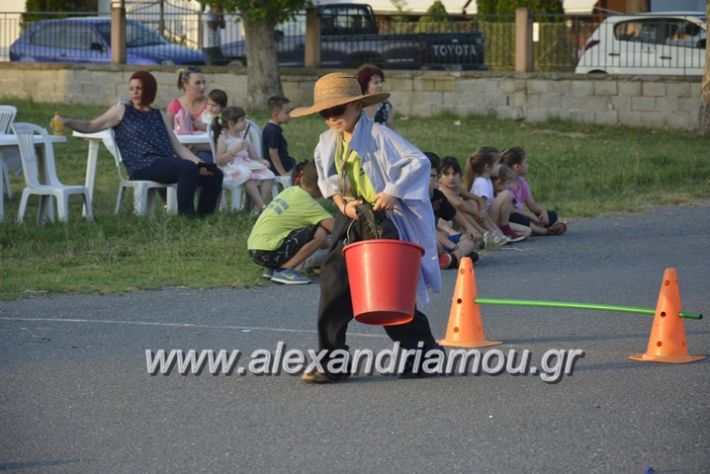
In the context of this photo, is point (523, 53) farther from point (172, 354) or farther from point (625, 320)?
point (172, 354)

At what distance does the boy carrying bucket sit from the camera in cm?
685

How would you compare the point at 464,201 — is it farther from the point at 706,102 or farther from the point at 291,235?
the point at 706,102

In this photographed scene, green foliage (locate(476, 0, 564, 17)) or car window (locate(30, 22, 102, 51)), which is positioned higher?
green foliage (locate(476, 0, 564, 17))

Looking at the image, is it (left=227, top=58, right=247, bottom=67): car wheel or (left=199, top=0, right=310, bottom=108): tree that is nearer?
(left=199, top=0, right=310, bottom=108): tree

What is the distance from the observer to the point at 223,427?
20.1 feet

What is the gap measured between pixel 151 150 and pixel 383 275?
6.81 metres

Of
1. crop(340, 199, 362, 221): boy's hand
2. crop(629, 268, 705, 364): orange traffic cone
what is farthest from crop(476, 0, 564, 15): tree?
crop(340, 199, 362, 221): boy's hand

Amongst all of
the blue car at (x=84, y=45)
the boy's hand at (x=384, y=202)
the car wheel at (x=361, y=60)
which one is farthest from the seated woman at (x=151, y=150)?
the blue car at (x=84, y=45)

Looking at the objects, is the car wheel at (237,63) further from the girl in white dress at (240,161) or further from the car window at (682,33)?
the girl in white dress at (240,161)

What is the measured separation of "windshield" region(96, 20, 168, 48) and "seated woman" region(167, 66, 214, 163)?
14739mm

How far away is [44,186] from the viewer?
1265 cm

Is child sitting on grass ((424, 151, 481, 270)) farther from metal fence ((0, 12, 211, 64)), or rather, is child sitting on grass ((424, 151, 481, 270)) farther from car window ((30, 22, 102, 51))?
car window ((30, 22, 102, 51))

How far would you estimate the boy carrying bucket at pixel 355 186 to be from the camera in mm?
6852

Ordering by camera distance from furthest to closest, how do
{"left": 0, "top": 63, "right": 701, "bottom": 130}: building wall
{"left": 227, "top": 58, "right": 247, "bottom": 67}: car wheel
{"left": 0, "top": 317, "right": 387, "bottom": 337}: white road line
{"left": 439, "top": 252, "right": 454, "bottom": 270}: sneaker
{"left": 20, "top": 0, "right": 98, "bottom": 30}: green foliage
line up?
1. {"left": 20, "top": 0, "right": 98, "bottom": 30}: green foliage
2. {"left": 227, "top": 58, "right": 247, "bottom": 67}: car wheel
3. {"left": 0, "top": 63, "right": 701, "bottom": 130}: building wall
4. {"left": 439, "top": 252, "right": 454, "bottom": 270}: sneaker
5. {"left": 0, "top": 317, "right": 387, "bottom": 337}: white road line
